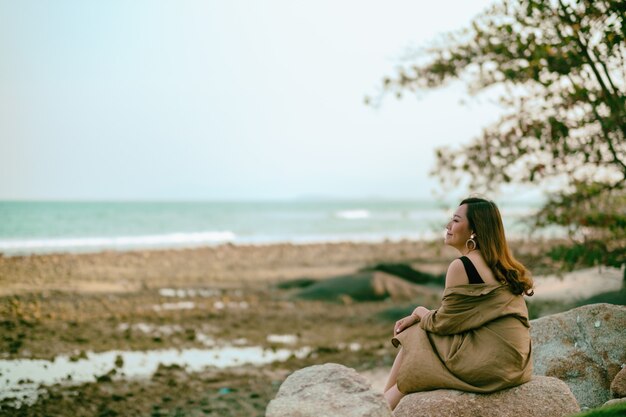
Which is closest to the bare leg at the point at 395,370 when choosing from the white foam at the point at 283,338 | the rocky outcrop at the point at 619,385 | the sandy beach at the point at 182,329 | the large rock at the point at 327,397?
the large rock at the point at 327,397

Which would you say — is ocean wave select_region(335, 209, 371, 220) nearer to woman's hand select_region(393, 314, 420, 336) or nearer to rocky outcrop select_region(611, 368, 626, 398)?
rocky outcrop select_region(611, 368, 626, 398)

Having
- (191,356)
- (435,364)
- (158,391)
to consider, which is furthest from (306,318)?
(435,364)

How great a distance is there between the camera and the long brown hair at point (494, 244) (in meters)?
5.37

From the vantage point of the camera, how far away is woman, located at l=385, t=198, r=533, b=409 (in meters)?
5.25

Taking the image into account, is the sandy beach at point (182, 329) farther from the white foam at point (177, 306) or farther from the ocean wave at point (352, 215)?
the ocean wave at point (352, 215)

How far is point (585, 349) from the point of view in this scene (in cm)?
646

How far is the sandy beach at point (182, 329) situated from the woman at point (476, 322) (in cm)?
387

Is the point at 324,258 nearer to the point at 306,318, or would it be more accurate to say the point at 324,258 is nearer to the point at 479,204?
the point at 306,318

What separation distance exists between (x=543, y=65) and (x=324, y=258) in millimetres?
19918

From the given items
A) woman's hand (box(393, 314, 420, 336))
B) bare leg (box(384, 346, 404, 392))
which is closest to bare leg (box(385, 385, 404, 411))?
bare leg (box(384, 346, 404, 392))

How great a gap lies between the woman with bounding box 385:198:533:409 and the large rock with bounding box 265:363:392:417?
72 centimetres

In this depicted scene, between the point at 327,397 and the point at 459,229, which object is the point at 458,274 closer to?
the point at 459,229

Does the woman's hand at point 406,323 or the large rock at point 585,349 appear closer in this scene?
the woman's hand at point 406,323

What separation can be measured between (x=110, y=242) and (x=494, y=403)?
4110 centimetres
